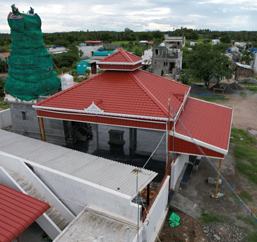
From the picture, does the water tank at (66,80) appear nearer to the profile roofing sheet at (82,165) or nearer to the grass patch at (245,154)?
the profile roofing sheet at (82,165)

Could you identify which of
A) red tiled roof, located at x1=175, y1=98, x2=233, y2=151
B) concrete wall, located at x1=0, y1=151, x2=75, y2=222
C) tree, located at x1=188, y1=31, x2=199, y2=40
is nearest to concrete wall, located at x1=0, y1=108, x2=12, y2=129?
concrete wall, located at x1=0, y1=151, x2=75, y2=222

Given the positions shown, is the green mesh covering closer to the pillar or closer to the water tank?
the water tank

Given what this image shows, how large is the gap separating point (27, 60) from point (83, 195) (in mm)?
11332

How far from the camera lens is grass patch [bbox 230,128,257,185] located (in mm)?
15587

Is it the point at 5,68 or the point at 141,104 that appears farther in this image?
the point at 5,68

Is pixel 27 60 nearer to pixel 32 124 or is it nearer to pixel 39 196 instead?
pixel 32 124

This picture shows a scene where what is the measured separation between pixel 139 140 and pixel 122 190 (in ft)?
30.0

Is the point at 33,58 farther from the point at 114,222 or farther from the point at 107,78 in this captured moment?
the point at 114,222

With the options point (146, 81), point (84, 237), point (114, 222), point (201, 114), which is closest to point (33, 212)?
point (84, 237)

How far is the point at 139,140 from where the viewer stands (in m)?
18.4

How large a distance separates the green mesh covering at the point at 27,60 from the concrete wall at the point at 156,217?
38.3 ft

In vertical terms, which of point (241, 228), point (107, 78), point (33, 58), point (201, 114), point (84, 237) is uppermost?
point (33, 58)

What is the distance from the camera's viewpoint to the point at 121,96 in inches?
565

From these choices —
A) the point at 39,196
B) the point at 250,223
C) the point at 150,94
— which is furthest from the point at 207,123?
the point at 39,196
